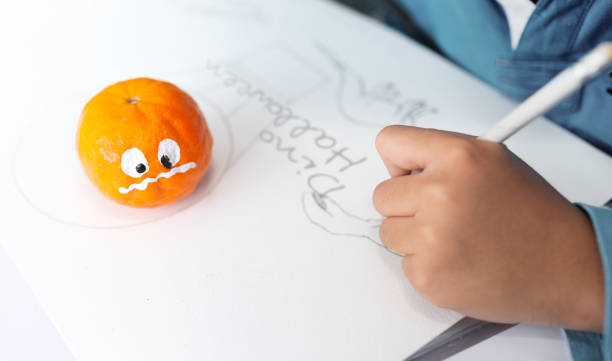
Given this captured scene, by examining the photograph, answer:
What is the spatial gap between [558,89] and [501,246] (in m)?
0.15

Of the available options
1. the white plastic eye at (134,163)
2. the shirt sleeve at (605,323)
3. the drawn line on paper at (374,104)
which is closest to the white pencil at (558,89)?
the shirt sleeve at (605,323)

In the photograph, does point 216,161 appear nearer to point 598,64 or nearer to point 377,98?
point 377,98

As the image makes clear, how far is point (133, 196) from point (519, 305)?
42 cm

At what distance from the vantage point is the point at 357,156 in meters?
0.62

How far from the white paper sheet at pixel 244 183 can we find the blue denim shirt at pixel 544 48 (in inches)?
1.7

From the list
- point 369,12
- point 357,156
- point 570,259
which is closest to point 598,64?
point 570,259

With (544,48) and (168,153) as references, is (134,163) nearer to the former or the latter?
(168,153)

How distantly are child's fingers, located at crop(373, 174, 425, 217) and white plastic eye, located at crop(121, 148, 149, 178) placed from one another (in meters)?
0.26

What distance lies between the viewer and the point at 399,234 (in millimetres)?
465

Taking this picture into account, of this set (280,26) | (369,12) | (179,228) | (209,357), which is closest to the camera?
(209,357)

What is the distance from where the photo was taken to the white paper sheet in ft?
1.48

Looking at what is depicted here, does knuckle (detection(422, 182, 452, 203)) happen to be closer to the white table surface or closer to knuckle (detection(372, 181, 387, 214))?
knuckle (detection(372, 181, 387, 214))

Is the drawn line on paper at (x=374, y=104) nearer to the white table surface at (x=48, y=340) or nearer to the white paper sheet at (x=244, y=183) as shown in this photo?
the white paper sheet at (x=244, y=183)

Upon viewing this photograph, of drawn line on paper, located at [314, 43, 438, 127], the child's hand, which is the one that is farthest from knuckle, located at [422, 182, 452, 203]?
drawn line on paper, located at [314, 43, 438, 127]
